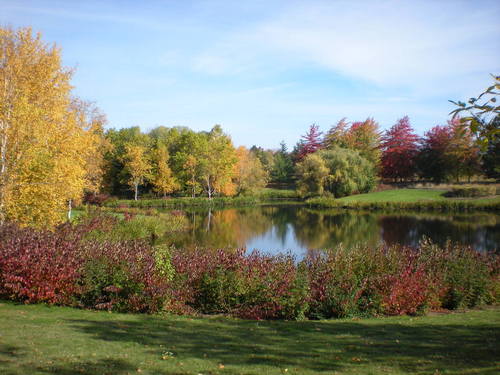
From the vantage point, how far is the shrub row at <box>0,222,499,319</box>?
9.20m

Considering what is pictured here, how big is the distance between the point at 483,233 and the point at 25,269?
2621cm

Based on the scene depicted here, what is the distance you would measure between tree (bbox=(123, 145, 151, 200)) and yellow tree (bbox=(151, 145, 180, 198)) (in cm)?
162

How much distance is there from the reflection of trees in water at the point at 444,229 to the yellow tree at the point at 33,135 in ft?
53.0

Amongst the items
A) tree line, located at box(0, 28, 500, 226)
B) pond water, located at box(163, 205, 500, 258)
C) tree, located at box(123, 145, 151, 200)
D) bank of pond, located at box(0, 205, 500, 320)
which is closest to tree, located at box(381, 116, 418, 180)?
tree line, located at box(0, 28, 500, 226)

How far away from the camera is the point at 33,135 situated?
1388 cm

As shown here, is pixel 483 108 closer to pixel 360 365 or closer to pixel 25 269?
pixel 360 365

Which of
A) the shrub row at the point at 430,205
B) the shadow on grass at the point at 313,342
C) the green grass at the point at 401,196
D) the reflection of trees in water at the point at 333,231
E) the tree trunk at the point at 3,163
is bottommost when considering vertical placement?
the reflection of trees in water at the point at 333,231

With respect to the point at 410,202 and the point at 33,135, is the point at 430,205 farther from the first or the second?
the point at 33,135

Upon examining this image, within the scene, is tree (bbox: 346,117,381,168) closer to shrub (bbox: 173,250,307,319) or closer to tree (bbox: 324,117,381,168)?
tree (bbox: 324,117,381,168)

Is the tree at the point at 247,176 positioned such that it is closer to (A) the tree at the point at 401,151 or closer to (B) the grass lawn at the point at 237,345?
(A) the tree at the point at 401,151

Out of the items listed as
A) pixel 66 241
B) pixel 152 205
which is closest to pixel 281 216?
pixel 152 205

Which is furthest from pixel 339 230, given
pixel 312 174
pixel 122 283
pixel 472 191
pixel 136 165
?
pixel 136 165

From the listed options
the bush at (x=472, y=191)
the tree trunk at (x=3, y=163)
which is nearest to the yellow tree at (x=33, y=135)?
the tree trunk at (x=3, y=163)

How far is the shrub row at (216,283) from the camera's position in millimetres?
9195
